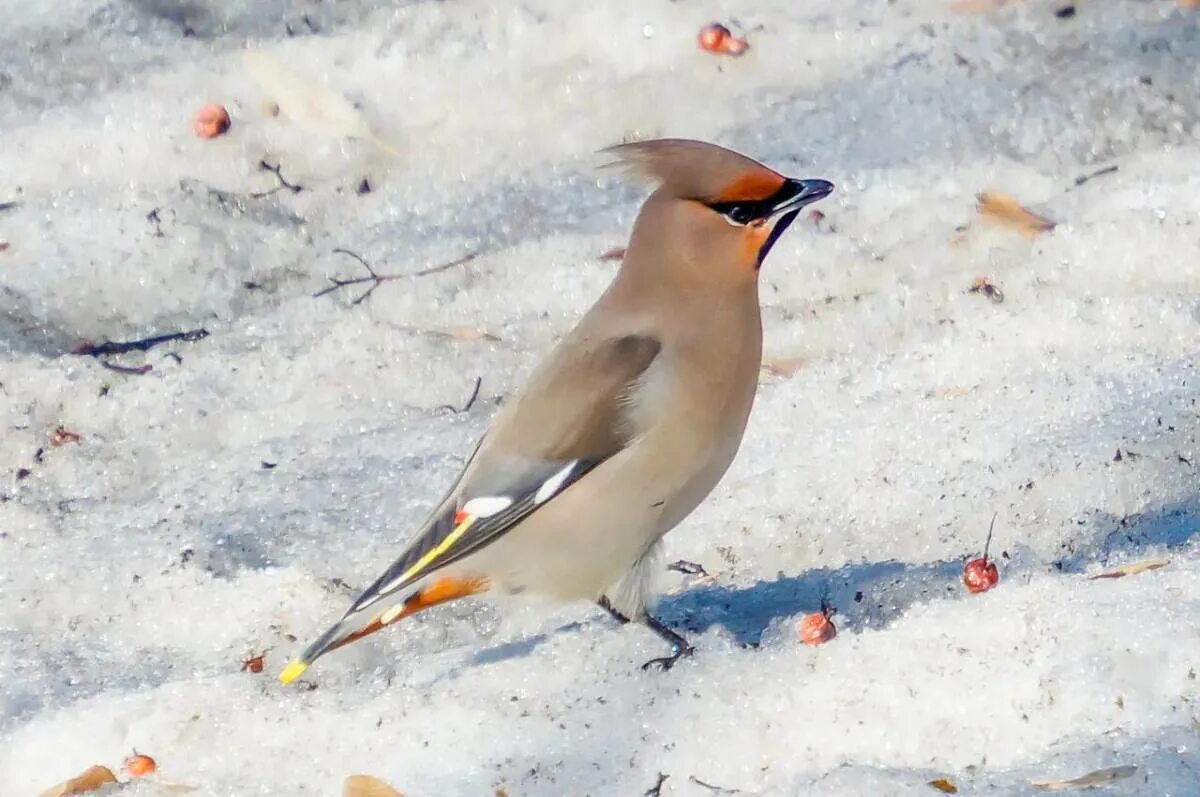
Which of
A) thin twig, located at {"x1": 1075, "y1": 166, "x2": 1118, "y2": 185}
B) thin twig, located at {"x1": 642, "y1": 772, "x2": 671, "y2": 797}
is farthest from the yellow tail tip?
thin twig, located at {"x1": 1075, "y1": 166, "x2": 1118, "y2": 185}

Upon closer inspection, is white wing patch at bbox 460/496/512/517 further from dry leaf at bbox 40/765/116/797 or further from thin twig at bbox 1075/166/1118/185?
thin twig at bbox 1075/166/1118/185

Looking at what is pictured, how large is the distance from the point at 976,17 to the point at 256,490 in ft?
8.54

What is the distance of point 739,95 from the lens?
4.79 m

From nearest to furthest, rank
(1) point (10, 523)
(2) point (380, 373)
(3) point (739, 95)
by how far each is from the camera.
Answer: (1) point (10, 523) < (2) point (380, 373) < (3) point (739, 95)

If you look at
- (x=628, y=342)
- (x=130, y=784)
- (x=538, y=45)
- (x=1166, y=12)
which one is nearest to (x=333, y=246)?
(x=538, y=45)

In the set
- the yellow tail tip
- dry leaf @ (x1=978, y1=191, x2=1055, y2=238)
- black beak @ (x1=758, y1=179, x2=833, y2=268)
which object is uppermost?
black beak @ (x1=758, y1=179, x2=833, y2=268)

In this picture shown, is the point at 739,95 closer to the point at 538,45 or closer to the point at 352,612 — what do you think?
the point at 538,45

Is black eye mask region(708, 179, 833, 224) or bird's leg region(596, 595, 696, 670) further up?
black eye mask region(708, 179, 833, 224)

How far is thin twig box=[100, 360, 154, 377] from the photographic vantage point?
3.95m

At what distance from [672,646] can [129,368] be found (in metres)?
1.66

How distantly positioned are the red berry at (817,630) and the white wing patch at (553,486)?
47cm

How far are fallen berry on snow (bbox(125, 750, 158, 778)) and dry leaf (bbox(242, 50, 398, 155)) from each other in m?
2.32

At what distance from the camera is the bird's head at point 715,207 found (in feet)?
10.1

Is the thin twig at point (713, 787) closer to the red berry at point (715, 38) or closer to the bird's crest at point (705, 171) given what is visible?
the bird's crest at point (705, 171)
